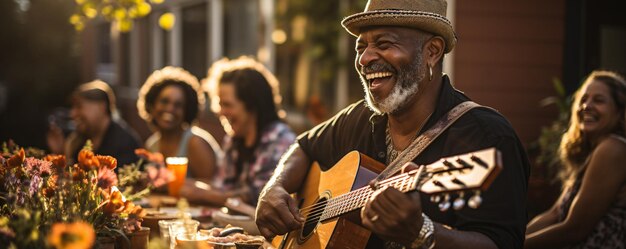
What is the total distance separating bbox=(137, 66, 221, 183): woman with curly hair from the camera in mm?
5902

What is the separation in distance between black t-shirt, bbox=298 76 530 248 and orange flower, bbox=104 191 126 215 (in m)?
0.91

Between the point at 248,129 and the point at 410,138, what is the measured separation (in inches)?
85.9

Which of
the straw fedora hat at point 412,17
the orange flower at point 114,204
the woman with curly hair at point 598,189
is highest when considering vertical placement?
the straw fedora hat at point 412,17

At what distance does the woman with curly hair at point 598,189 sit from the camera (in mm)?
3934

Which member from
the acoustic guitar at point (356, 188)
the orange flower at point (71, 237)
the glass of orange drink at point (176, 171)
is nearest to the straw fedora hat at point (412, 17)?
the acoustic guitar at point (356, 188)

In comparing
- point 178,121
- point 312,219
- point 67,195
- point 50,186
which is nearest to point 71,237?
point 67,195

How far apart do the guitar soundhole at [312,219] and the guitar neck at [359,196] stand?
64mm

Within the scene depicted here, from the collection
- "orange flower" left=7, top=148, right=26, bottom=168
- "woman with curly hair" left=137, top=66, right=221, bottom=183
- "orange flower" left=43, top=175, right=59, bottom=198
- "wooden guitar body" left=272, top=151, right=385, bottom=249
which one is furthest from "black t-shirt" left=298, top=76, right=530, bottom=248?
"woman with curly hair" left=137, top=66, right=221, bottom=183

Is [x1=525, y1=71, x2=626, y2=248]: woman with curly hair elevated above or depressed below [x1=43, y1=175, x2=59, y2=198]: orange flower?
→ below

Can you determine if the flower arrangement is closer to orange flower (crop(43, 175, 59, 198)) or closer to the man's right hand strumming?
orange flower (crop(43, 175, 59, 198))

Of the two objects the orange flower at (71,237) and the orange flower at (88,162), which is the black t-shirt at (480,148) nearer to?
the orange flower at (88,162)

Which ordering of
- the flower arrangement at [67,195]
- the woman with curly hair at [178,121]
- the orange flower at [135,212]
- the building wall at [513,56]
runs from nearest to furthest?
the flower arrangement at [67,195], the orange flower at [135,212], the woman with curly hair at [178,121], the building wall at [513,56]

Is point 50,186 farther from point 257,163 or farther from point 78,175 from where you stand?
point 257,163

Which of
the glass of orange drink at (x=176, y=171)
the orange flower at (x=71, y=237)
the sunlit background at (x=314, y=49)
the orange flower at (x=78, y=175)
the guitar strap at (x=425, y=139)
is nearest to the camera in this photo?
the orange flower at (x=71, y=237)
